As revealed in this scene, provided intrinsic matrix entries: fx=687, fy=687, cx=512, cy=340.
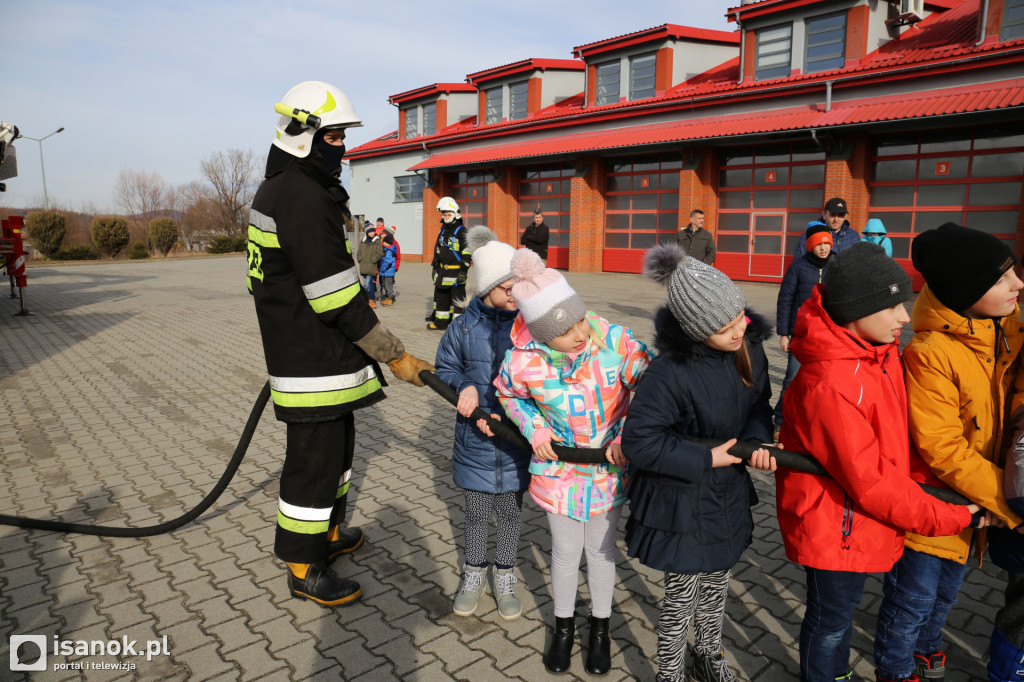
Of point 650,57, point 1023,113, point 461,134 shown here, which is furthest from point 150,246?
point 1023,113

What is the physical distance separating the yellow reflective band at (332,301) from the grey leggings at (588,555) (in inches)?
47.7

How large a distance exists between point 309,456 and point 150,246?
41951mm

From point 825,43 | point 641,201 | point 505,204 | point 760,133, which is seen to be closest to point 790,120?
point 760,133

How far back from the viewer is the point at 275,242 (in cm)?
289

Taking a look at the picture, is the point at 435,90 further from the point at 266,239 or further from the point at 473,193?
the point at 266,239

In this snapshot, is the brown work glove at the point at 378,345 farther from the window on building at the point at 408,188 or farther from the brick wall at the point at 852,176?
the window on building at the point at 408,188

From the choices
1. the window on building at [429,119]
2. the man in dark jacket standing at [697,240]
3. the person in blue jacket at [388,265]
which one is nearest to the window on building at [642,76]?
the window on building at [429,119]

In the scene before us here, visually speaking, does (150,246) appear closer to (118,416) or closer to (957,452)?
(118,416)

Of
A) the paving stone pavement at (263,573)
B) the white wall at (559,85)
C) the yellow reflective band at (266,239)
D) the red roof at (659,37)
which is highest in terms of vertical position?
the red roof at (659,37)

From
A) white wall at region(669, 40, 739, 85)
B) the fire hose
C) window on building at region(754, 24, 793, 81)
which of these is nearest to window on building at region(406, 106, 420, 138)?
white wall at region(669, 40, 739, 85)

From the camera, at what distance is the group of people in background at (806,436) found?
85.1 inches

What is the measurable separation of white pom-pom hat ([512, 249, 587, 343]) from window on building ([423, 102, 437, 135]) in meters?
30.1

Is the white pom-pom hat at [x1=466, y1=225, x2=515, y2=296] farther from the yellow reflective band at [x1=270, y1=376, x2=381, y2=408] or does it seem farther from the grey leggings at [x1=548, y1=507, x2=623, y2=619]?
the grey leggings at [x1=548, y1=507, x2=623, y2=619]

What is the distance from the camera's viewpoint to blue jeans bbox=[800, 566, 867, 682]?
2.28m
